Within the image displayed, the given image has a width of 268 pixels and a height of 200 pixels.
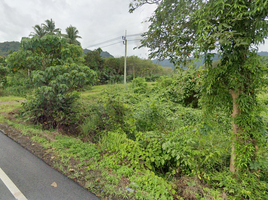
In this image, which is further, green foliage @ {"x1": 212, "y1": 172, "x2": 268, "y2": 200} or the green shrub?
the green shrub

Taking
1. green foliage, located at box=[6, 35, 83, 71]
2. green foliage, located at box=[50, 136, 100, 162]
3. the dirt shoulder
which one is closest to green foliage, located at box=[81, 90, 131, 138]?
green foliage, located at box=[50, 136, 100, 162]

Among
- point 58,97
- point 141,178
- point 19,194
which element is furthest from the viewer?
point 58,97

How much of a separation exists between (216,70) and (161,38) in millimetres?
1291

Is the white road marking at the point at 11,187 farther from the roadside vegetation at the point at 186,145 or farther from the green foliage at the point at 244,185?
the green foliage at the point at 244,185

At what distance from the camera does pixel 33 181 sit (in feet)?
8.95

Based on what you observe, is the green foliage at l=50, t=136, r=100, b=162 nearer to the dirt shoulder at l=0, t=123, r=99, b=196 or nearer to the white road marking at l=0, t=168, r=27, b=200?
the dirt shoulder at l=0, t=123, r=99, b=196

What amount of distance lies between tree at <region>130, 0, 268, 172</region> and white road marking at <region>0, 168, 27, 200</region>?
356cm

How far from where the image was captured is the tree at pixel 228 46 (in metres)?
2.04

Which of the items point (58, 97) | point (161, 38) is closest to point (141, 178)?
point (161, 38)

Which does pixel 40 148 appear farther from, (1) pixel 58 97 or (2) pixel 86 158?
(1) pixel 58 97

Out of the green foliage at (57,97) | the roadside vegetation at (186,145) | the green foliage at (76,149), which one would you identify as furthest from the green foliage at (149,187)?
the green foliage at (57,97)

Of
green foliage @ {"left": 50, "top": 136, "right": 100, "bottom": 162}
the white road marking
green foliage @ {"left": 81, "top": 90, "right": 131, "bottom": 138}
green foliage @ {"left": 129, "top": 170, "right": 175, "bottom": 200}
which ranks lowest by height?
the white road marking

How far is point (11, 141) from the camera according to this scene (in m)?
4.35

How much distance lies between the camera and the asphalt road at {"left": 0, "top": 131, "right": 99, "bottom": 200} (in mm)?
2412
